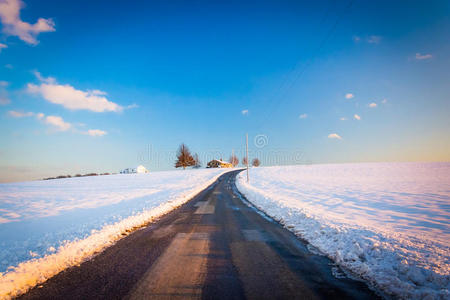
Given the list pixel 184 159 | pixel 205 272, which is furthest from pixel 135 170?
pixel 205 272

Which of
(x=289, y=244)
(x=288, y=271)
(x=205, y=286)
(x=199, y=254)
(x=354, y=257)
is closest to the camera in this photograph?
(x=205, y=286)

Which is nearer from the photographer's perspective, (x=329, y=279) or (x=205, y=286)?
(x=205, y=286)

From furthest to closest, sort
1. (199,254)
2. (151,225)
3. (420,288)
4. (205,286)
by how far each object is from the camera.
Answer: (151,225) < (199,254) < (205,286) < (420,288)

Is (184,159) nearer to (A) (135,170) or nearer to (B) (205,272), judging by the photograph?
(A) (135,170)

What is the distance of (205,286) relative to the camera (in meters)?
2.81

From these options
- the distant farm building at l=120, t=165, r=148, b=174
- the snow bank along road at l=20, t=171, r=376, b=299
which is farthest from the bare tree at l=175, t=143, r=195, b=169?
the snow bank along road at l=20, t=171, r=376, b=299

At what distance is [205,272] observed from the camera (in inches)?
128

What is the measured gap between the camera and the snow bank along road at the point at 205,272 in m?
2.70

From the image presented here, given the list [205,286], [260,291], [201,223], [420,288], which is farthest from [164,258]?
[420,288]

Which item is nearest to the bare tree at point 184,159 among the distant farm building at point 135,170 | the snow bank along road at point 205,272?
the distant farm building at point 135,170

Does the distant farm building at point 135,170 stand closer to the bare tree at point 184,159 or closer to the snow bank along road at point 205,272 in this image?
the bare tree at point 184,159

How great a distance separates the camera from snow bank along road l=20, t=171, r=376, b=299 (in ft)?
8.84

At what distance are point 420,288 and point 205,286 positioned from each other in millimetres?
3239

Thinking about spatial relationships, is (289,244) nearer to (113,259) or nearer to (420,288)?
(420,288)
